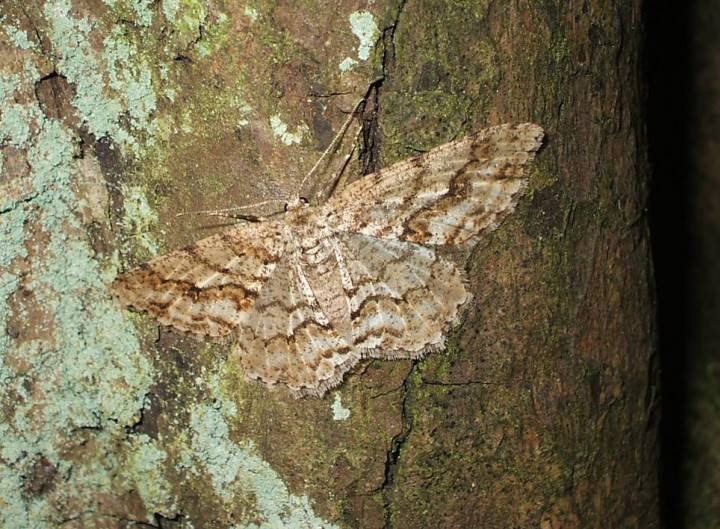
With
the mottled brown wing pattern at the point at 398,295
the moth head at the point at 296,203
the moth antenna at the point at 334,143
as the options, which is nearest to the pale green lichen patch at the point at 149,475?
the mottled brown wing pattern at the point at 398,295

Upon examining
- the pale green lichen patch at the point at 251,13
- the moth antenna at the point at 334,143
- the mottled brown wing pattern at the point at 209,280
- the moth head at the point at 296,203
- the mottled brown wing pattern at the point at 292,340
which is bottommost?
the mottled brown wing pattern at the point at 292,340

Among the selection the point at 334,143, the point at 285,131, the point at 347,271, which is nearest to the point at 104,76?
the point at 285,131

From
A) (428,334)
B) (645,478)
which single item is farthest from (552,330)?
(645,478)

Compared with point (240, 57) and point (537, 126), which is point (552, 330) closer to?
point (537, 126)

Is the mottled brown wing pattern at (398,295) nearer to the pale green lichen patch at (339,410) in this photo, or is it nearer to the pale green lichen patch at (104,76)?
the pale green lichen patch at (339,410)

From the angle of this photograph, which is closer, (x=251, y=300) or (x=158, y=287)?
(x=158, y=287)

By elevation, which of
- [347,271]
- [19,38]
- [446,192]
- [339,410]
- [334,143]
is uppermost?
[19,38]

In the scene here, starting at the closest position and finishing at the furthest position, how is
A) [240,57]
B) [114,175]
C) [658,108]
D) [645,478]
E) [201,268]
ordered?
[240,57]
[114,175]
[201,268]
[645,478]
[658,108]

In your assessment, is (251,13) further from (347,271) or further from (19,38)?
(347,271)
